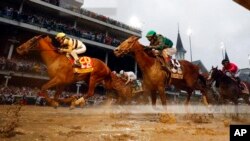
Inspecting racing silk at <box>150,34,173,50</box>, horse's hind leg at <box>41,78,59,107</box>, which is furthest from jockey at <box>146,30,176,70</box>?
horse's hind leg at <box>41,78,59,107</box>

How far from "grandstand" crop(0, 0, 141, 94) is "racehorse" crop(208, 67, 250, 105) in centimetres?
1382

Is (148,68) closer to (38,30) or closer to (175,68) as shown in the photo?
(175,68)

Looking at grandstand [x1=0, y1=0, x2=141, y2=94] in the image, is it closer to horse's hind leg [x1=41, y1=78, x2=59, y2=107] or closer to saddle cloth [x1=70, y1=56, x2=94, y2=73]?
saddle cloth [x1=70, y1=56, x2=94, y2=73]

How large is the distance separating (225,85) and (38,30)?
21.2 m

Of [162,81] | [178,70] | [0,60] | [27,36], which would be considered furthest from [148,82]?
[27,36]

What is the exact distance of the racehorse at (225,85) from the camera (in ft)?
36.6

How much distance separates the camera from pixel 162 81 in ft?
27.2

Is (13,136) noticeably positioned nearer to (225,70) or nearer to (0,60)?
(225,70)

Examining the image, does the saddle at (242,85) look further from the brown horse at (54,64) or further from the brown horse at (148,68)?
the brown horse at (54,64)

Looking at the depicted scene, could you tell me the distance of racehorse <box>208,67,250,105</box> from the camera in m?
11.2

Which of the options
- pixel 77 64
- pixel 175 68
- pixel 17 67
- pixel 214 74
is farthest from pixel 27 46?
pixel 17 67

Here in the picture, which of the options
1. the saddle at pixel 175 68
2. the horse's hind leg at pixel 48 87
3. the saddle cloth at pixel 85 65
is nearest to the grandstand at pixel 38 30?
the saddle cloth at pixel 85 65

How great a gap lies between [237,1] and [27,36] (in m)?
27.9

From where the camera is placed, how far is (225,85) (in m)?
11.3
